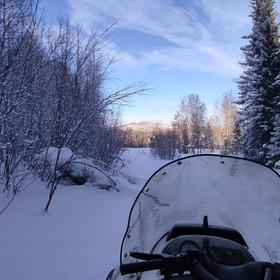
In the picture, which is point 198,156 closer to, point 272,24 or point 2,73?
point 2,73

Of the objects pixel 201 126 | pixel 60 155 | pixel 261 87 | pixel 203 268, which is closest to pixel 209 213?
pixel 203 268

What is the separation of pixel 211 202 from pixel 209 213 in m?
0.08

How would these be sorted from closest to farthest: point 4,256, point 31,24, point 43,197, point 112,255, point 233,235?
1. point 233,235
2. point 4,256
3. point 112,255
4. point 31,24
5. point 43,197

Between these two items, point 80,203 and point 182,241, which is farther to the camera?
point 80,203

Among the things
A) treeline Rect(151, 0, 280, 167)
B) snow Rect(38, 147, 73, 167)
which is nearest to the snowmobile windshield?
snow Rect(38, 147, 73, 167)

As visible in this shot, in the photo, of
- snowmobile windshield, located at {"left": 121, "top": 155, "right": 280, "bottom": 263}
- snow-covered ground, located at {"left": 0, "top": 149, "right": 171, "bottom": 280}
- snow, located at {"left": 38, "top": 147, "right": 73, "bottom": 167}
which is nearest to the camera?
snowmobile windshield, located at {"left": 121, "top": 155, "right": 280, "bottom": 263}

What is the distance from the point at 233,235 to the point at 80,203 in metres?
5.73

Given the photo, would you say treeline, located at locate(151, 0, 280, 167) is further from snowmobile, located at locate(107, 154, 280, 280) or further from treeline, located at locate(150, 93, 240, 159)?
treeline, located at locate(150, 93, 240, 159)

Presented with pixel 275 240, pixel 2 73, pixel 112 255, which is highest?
pixel 2 73

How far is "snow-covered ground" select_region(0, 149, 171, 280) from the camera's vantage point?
13.1 feet

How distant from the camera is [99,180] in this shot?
9.81 m

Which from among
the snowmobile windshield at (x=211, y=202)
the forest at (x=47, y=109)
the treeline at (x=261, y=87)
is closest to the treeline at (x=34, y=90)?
the forest at (x=47, y=109)

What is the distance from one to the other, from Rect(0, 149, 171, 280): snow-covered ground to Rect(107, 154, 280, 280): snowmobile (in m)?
1.92

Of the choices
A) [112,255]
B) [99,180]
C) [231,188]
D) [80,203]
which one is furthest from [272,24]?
[231,188]
